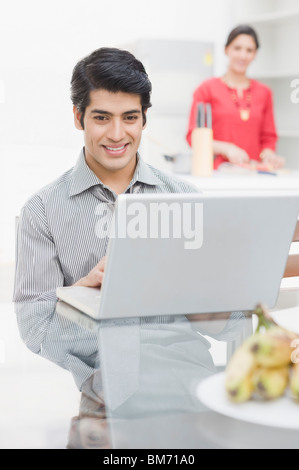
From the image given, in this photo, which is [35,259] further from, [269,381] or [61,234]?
[269,381]

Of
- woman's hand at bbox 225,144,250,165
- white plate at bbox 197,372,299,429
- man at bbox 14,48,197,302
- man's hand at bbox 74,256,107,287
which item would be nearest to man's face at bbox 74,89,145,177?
man at bbox 14,48,197,302

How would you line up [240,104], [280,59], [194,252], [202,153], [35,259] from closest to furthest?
[194,252] < [35,259] < [202,153] < [240,104] < [280,59]

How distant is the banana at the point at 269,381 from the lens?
88 cm

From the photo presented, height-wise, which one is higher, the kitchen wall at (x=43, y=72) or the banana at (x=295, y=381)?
the kitchen wall at (x=43, y=72)

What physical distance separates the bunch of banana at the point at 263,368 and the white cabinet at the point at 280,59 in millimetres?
4727

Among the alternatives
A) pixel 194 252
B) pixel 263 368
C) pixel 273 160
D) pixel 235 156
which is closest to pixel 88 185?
pixel 194 252

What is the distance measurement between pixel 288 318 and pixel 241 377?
2.25 feet

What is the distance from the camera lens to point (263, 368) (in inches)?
34.6

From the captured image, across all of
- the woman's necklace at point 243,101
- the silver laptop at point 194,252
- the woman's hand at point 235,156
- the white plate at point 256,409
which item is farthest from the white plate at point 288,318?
the woman's necklace at point 243,101

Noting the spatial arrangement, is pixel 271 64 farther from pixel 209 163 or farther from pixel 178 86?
pixel 209 163

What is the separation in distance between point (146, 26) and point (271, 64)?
108cm

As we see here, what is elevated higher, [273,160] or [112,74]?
[273,160]

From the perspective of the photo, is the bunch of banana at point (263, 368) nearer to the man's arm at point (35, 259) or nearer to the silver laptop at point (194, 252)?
the silver laptop at point (194, 252)

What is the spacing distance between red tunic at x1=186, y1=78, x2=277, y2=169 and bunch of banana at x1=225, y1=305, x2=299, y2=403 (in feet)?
11.9
